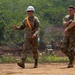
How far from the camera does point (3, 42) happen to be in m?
38.3

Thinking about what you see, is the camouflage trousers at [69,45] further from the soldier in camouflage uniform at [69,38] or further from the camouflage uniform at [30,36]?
the camouflage uniform at [30,36]

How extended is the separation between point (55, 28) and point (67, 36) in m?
34.4

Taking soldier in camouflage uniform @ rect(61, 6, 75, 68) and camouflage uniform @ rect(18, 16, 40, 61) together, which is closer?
soldier in camouflage uniform @ rect(61, 6, 75, 68)

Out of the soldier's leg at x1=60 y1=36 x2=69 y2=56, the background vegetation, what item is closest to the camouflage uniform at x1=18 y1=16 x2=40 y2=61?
the soldier's leg at x1=60 y1=36 x2=69 y2=56

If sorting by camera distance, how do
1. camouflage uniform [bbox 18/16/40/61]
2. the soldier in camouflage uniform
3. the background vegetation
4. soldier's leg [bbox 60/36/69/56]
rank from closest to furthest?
1. the soldier in camouflage uniform
2. soldier's leg [bbox 60/36/69/56]
3. camouflage uniform [bbox 18/16/40/61]
4. the background vegetation

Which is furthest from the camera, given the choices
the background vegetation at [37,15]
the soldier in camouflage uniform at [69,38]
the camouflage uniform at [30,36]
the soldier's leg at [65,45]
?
the background vegetation at [37,15]

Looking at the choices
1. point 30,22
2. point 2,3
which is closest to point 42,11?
point 2,3

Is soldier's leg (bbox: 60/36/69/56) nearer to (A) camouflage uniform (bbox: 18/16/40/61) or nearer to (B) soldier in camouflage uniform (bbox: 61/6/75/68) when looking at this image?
(B) soldier in camouflage uniform (bbox: 61/6/75/68)

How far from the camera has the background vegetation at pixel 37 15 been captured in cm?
3856

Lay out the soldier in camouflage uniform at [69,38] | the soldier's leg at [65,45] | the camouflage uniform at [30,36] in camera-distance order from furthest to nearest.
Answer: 1. the camouflage uniform at [30,36]
2. the soldier's leg at [65,45]
3. the soldier in camouflage uniform at [69,38]

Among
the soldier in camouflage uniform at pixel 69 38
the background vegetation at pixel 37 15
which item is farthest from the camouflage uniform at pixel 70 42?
the background vegetation at pixel 37 15

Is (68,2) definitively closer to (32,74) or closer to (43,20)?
(43,20)

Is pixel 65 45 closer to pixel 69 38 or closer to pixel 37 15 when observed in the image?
pixel 69 38

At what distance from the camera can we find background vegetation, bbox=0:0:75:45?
38.6 m
